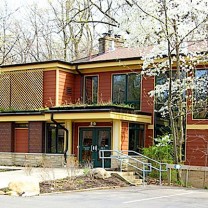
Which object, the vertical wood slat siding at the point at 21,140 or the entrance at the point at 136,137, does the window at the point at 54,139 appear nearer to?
the vertical wood slat siding at the point at 21,140

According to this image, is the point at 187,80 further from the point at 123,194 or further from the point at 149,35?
the point at 123,194

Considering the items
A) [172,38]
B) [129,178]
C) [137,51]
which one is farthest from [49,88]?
[129,178]

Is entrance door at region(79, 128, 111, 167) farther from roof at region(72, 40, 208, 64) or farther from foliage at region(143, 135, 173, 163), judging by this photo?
roof at region(72, 40, 208, 64)

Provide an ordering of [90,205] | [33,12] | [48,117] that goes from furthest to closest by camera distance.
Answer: [33,12]
[48,117]
[90,205]

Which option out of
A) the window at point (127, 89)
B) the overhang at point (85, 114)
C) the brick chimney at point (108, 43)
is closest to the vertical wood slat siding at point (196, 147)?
the overhang at point (85, 114)

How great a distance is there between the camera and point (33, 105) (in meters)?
26.7

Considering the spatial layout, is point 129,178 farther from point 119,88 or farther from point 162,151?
point 119,88

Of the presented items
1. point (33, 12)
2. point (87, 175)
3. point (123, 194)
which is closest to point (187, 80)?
point (87, 175)

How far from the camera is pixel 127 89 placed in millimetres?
25750

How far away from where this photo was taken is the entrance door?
78.0 ft

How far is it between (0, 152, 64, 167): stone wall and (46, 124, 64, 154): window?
703mm

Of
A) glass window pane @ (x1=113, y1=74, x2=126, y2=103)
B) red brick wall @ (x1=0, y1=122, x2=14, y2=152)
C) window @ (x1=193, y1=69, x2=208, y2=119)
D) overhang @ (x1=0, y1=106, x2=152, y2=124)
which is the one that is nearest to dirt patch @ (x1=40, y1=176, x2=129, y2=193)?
overhang @ (x1=0, y1=106, x2=152, y2=124)

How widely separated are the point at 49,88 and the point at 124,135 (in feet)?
18.4

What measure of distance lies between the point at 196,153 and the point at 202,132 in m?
1.10
